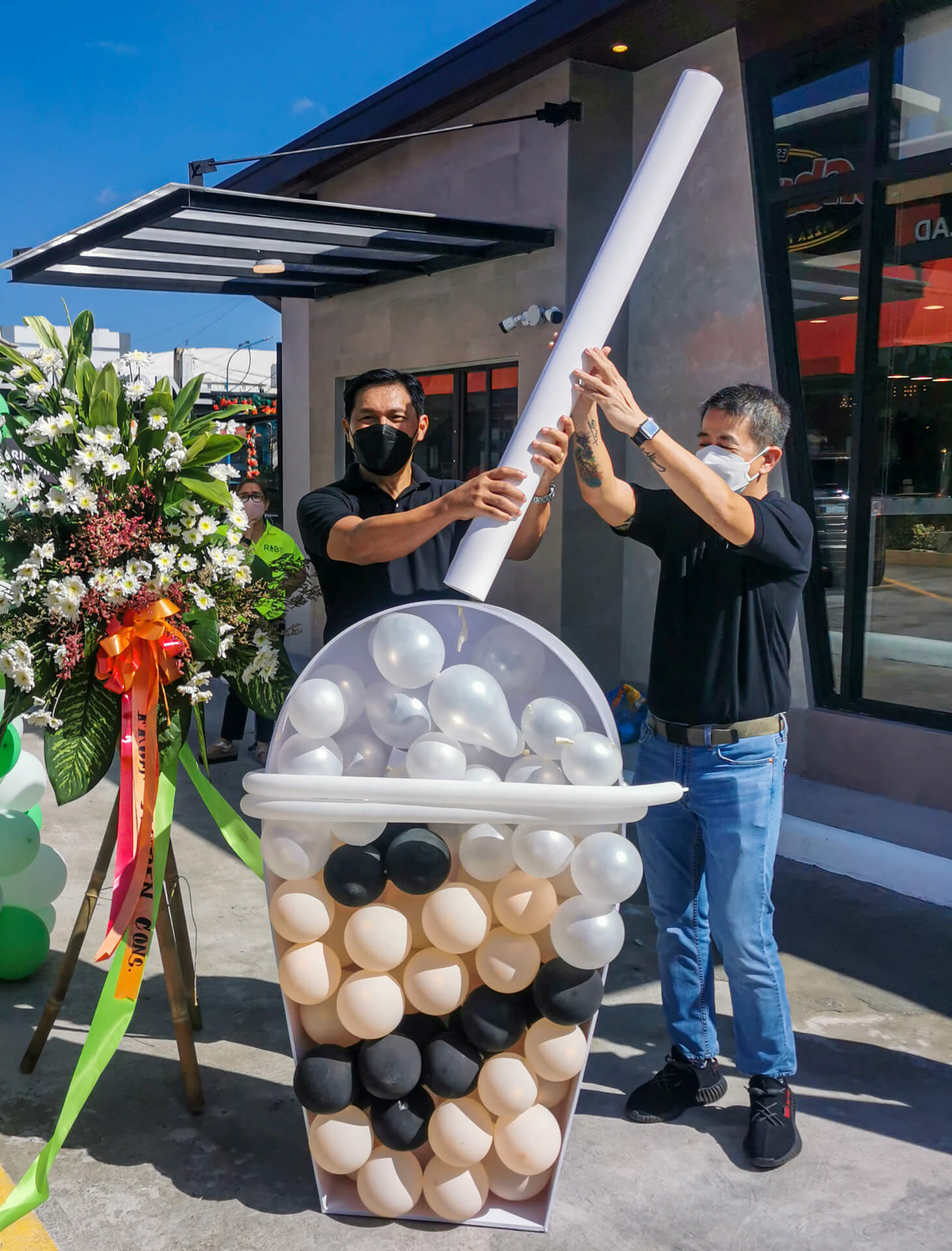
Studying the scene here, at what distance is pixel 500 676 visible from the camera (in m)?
2.35

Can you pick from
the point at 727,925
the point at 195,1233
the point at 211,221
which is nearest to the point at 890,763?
the point at 727,925

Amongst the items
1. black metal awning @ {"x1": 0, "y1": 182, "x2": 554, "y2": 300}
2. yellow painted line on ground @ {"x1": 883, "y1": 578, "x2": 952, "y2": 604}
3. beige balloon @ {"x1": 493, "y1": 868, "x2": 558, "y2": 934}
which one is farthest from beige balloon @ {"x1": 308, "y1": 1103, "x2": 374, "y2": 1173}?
black metal awning @ {"x1": 0, "y1": 182, "x2": 554, "y2": 300}

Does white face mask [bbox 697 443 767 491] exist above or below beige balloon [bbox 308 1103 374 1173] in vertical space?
above

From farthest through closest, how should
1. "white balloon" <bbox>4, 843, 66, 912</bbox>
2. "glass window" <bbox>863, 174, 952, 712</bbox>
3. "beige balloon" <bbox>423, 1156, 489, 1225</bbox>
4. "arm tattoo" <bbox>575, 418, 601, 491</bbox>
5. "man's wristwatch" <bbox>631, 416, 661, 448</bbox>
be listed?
"glass window" <bbox>863, 174, 952, 712</bbox> → "white balloon" <bbox>4, 843, 66, 912</bbox> → "arm tattoo" <bbox>575, 418, 601, 491</bbox> → "man's wristwatch" <bbox>631, 416, 661, 448</bbox> → "beige balloon" <bbox>423, 1156, 489, 1225</bbox>

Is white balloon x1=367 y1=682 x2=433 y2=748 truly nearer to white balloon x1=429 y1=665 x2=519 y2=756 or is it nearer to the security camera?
white balloon x1=429 y1=665 x2=519 y2=756

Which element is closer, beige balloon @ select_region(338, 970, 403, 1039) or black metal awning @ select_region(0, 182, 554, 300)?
beige balloon @ select_region(338, 970, 403, 1039)

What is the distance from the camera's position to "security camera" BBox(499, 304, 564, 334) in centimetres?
702

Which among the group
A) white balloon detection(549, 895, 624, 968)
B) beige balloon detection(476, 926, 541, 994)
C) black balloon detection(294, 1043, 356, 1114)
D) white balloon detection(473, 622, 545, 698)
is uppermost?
white balloon detection(473, 622, 545, 698)

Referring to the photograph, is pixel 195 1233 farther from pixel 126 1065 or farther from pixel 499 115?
pixel 499 115

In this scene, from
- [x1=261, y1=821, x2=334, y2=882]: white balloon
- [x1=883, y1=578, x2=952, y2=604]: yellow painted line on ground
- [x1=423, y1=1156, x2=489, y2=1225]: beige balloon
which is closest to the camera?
[x1=261, y1=821, x2=334, y2=882]: white balloon

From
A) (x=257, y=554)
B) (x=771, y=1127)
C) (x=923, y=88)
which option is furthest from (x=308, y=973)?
(x=923, y=88)

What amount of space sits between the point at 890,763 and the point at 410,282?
529 centimetres

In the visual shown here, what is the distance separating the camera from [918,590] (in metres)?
5.54

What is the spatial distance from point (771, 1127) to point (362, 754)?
148cm
